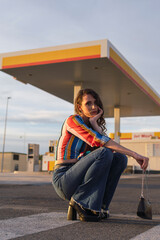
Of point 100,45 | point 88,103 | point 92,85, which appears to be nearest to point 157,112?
point 92,85

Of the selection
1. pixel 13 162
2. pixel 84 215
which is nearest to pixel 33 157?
pixel 13 162

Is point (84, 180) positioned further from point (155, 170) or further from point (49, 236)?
point (155, 170)

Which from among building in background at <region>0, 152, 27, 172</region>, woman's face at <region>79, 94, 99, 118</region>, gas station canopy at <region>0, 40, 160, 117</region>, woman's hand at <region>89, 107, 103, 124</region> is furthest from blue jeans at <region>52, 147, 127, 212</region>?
building in background at <region>0, 152, 27, 172</region>

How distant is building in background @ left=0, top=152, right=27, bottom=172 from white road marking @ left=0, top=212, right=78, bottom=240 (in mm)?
43127

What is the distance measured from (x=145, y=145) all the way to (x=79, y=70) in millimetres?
22684

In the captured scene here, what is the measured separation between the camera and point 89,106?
2887mm

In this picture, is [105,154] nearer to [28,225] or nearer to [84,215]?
[84,215]

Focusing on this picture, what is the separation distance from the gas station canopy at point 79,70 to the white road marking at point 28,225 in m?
9.91

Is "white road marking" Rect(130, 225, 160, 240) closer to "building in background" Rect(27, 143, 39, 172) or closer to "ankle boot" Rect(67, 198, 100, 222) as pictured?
"ankle boot" Rect(67, 198, 100, 222)

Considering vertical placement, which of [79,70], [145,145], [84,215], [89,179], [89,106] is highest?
[79,70]

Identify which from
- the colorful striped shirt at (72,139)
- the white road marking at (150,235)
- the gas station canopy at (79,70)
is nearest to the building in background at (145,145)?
the gas station canopy at (79,70)

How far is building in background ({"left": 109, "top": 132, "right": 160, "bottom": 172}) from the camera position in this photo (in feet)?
109

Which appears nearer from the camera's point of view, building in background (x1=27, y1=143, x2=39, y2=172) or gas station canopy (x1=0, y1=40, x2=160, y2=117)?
gas station canopy (x1=0, y1=40, x2=160, y2=117)

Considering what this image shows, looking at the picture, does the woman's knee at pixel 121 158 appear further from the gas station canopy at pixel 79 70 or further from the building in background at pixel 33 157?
the building in background at pixel 33 157
